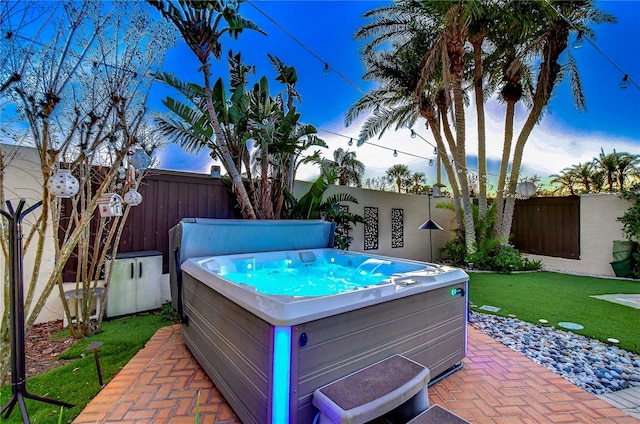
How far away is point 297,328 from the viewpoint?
4.70ft

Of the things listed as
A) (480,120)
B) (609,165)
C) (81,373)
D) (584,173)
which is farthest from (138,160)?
(584,173)

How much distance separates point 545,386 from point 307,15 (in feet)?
20.9

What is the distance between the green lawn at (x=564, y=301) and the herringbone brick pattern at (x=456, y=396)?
1460 millimetres

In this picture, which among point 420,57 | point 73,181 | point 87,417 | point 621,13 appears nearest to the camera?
point 87,417

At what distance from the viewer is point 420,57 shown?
7.40m

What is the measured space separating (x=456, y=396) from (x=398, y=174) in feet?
50.3

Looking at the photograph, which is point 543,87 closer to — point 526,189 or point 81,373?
point 526,189

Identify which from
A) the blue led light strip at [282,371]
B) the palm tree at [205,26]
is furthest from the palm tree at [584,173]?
the blue led light strip at [282,371]

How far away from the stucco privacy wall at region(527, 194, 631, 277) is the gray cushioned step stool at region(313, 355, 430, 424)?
853 centimetres

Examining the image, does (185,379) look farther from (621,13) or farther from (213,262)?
(621,13)

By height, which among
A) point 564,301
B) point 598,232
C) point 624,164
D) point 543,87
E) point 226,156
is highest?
point 543,87

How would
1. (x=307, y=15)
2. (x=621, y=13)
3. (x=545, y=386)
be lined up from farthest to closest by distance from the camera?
1. (x=621, y=13)
2. (x=307, y=15)
3. (x=545, y=386)

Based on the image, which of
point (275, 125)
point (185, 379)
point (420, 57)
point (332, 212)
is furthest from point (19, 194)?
point (420, 57)

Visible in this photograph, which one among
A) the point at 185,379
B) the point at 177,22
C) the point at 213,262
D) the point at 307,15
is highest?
the point at 307,15
